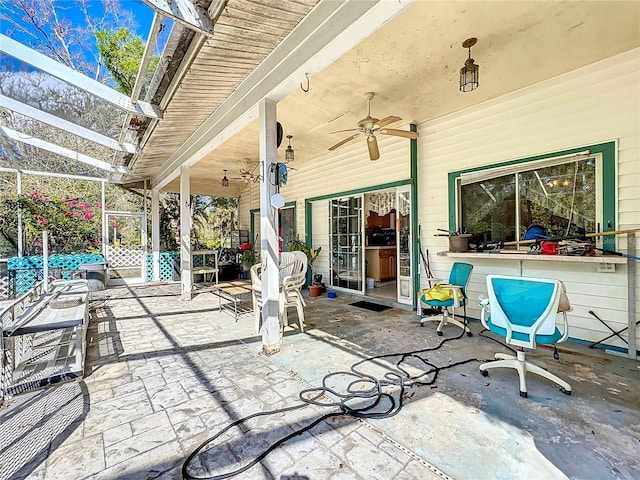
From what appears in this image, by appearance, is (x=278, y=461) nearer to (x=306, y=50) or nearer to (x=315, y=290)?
(x=306, y=50)

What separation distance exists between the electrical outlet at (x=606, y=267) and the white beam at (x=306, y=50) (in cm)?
351

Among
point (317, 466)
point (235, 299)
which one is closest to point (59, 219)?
point (235, 299)

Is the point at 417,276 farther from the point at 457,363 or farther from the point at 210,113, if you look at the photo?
the point at 210,113

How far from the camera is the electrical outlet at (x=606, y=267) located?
3.23m

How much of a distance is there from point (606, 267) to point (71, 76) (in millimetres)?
6785

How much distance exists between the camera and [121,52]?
8750 millimetres

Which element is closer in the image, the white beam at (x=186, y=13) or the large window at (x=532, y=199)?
the white beam at (x=186, y=13)

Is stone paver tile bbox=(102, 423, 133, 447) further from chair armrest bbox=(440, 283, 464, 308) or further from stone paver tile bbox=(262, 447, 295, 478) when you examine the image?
chair armrest bbox=(440, 283, 464, 308)

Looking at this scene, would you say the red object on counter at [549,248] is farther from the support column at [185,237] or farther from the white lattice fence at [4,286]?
the white lattice fence at [4,286]

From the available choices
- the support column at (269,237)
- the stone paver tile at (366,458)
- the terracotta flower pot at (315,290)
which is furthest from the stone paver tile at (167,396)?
the terracotta flower pot at (315,290)

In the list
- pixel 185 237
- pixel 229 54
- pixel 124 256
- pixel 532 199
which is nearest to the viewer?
pixel 229 54

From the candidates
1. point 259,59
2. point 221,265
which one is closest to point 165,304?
point 221,265

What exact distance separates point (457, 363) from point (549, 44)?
3.38 m

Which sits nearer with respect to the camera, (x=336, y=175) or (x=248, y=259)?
(x=336, y=175)
